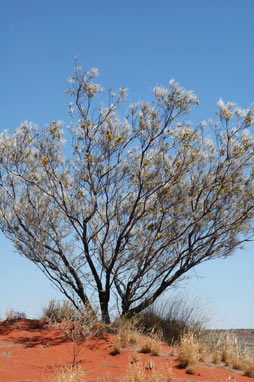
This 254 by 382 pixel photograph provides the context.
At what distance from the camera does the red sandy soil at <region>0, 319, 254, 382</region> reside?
8.29 meters

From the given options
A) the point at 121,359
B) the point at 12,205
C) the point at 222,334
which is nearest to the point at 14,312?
the point at 12,205

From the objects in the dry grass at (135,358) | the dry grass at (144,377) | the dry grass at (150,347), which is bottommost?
the dry grass at (144,377)

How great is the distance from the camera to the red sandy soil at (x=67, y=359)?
8289 mm

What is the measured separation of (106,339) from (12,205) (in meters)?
4.43

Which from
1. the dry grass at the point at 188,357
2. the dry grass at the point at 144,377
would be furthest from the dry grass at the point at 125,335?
the dry grass at the point at 144,377

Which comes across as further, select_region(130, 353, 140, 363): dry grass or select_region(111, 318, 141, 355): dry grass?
select_region(111, 318, 141, 355): dry grass

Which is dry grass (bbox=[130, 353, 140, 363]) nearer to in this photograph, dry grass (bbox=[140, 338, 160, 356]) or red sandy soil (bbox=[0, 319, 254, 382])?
red sandy soil (bbox=[0, 319, 254, 382])

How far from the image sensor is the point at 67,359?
9195 mm

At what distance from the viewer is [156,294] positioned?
487 inches

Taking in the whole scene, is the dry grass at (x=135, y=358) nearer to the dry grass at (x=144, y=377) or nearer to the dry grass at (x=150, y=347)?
the dry grass at (x=150, y=347)

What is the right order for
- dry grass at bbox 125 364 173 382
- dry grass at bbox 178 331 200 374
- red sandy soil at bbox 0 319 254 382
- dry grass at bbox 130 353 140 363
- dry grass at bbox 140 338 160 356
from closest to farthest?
dry grass at bbox 125 364 173 382
red sandy soil at bbox 0 319 254 382
dry grass at bbox 178 331 200 374
dry grass at bbox 130 353 140 363
dry grass at bbox 140 338 160 356

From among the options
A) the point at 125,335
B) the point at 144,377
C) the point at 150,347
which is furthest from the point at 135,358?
the point at 144,377

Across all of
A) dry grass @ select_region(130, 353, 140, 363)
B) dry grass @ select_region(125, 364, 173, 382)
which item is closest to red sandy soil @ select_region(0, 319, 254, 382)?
dry grass @ select_region(130, 353, 140, 363)

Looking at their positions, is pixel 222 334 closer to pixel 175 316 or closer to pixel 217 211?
pixel 175 316
